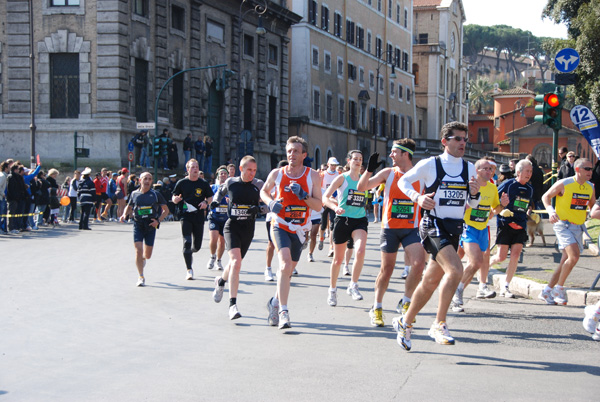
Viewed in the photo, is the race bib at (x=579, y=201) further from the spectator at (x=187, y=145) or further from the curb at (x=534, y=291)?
the spectator at (x=187, y=145)

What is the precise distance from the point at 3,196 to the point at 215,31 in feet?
69.6

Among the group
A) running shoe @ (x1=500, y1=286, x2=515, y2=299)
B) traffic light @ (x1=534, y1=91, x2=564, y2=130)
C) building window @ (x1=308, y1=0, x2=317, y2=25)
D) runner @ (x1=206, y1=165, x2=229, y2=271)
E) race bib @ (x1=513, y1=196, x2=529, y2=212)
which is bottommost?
running shoe @ (x1=500, y1=286, x2=515, y2=299)

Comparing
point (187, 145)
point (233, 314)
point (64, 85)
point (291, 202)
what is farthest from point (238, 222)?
point (187, 145)

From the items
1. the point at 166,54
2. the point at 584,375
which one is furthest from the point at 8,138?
the point at 584,375

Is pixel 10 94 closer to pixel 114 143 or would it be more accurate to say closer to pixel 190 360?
pixel 114 143

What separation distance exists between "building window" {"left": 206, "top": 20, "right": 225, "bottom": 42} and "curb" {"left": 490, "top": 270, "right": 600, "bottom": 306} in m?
28.8

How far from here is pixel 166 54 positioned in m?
34.9

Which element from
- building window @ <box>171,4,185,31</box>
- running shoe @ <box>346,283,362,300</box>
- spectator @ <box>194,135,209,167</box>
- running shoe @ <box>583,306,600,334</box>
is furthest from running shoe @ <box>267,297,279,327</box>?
building window @ <box>171,4,185,31</box>

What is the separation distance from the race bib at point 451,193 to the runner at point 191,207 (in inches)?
232

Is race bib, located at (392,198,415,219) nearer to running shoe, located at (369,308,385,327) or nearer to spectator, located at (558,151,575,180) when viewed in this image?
running shoe, located at (369,308,385,327)

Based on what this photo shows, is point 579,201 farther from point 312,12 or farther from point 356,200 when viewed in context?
point 312,12

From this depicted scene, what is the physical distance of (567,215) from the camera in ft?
33.2

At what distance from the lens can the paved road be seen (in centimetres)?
578

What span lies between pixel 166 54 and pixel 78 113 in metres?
5.21
